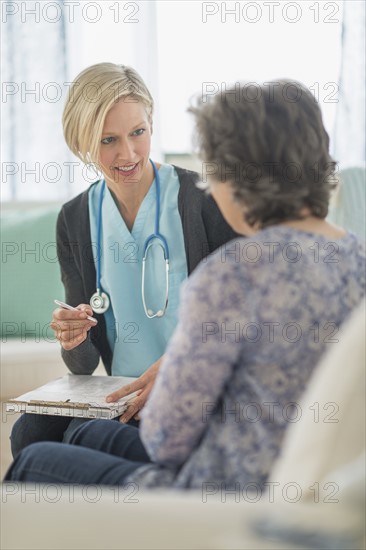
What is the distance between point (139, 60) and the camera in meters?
3.81

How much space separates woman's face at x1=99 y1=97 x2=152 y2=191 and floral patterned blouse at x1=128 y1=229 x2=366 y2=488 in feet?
Answer: 2.93

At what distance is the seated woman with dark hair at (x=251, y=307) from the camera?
113 centimetres

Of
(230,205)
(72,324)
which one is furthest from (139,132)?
(230,205)

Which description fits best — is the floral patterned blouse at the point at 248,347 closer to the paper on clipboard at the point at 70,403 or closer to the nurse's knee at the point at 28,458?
the nurse's knee at the point at 28,458

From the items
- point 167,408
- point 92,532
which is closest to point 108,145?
point 167,408

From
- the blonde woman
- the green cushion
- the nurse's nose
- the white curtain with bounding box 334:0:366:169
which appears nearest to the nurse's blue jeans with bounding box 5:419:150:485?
the blonde woman

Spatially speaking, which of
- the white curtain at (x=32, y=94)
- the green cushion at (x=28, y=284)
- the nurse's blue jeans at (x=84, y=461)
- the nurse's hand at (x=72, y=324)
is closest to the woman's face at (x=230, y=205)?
the nurse's blue jeans at (x=84, y=461)

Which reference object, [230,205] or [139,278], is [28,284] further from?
[230,205]

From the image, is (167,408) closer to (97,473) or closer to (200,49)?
(97,473)

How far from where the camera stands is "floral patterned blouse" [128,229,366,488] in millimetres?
1133

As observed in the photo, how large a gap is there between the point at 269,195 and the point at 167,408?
1.10ft

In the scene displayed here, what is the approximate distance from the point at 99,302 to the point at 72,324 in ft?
0.57

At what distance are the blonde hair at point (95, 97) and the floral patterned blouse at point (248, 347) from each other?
0.90 m

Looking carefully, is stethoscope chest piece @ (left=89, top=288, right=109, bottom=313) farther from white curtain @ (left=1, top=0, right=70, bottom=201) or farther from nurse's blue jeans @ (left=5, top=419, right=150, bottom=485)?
white curtain @ (left=1, top=0, right=70, bottom=201)
